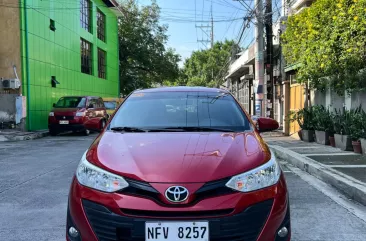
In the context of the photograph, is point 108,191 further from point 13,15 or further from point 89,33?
point 89,33

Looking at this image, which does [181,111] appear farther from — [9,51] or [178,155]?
[9,51]

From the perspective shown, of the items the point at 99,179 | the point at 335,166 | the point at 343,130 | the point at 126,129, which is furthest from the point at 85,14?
the point at 99,179

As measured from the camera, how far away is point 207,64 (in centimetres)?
5444

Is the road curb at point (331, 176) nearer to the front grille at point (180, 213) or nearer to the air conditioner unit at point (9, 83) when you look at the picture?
the front grille at point (180, 213)

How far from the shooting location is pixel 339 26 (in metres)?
8.32

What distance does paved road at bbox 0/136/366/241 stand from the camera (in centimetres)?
370

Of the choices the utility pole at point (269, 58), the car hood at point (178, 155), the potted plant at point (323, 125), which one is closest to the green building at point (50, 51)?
the utility pole at point (269, 58)

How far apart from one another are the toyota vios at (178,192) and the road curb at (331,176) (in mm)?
2586

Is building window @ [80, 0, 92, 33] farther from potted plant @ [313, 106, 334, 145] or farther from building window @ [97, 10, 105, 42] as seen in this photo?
potted plant @ [313, 106, 334, 145]

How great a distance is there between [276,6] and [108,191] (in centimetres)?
1420

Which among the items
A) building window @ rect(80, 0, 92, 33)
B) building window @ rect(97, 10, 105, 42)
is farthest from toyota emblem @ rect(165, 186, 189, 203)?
building window @ rect(97, 10, 105, 42)

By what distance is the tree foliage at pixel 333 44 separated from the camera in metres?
7.98

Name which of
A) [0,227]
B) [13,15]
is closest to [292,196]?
[0,227]

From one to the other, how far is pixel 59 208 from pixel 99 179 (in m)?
2.26
